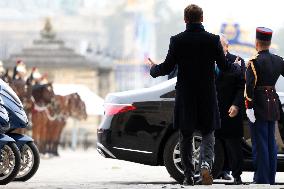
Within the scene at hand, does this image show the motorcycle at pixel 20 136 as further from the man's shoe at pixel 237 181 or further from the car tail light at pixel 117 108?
the man's shoe at pixel 237 181

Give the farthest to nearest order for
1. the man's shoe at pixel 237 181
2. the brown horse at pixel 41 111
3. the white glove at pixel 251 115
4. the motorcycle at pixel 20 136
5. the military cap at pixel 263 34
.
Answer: the brown horse at pixel 41 111, the motorcycle at pixel 20 136, the man's shoe at pixel 237 181, the white glove at pixel 251 115, the military cap at pixel 263 34

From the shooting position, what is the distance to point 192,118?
527 inches

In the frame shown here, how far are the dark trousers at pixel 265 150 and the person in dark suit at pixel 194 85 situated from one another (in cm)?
116

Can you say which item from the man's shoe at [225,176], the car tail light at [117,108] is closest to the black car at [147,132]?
the car tail light at [117,108]

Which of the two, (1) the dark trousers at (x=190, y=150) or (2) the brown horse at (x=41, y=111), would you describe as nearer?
(1) the dark trousers at (x=190, y=150)

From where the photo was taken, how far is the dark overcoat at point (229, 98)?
49.0 ft

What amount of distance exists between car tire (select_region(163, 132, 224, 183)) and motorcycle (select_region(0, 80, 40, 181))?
64.2 inches

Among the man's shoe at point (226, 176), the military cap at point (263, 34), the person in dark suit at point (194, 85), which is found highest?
the military cap at point (263, 34)

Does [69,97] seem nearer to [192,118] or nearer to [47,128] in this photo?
[47,128]

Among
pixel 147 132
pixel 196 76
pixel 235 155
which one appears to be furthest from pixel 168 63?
pixel 147 132

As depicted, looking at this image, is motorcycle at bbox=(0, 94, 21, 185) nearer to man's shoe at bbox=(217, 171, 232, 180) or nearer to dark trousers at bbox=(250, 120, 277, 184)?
man's shoe at bbox=(217, 171, 232, 180)

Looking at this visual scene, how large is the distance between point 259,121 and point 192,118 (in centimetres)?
133

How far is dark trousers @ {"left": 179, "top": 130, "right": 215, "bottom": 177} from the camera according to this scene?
44.0ft

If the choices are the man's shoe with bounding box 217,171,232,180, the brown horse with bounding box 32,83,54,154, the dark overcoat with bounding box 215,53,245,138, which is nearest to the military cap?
the dark overcoat with bounding box 215,53,245,138
